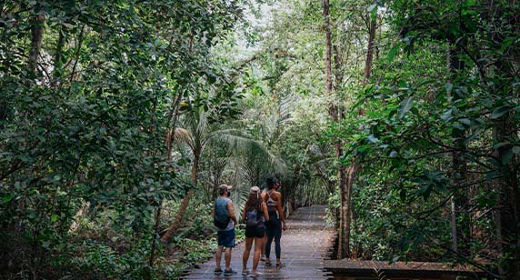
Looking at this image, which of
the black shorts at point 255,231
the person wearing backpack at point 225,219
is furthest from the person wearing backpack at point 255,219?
the person wearing backpack at point 225,219

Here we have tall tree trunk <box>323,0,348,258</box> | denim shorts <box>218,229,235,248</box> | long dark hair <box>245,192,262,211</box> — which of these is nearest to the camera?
denim shorts <box>218,229,235,248</box>

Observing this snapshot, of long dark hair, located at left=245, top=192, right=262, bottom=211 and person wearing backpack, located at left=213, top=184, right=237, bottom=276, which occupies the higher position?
long dark hair, located at left=245, top=192, right=262, bottom=211

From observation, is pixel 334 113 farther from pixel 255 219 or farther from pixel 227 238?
pixel 227 238

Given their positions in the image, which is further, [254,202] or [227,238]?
[254,202]

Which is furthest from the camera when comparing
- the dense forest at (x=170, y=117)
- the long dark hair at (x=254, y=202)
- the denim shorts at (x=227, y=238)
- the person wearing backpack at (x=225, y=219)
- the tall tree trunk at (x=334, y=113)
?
the tall tree trunk at (x=334, y=113)

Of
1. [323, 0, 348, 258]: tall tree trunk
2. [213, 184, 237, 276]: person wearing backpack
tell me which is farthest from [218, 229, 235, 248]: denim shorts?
[323, 0, 348, 258]: tall tree trunk

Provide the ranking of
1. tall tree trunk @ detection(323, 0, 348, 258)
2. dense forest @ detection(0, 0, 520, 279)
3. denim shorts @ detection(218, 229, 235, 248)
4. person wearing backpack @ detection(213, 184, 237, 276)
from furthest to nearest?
tall tree trunk @ detection(323, 0, 348, 258) < denim shorts @ detection(218, 229, 235, 248) < person wearing backpack @ detection(213, 184, 237, 276) < dense forest @ detection(0, 0, 520, 279)

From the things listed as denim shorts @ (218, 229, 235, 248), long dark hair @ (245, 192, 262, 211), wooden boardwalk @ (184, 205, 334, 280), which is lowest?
wooden boardwalk @ (184, 205, 334, 280)

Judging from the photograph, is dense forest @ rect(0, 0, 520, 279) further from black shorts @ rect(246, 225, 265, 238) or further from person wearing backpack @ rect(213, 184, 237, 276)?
black shorts @ rect(246, 225, 265, 238)

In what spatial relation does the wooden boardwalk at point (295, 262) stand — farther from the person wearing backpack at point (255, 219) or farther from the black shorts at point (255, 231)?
the black shorts at point (255, 231)

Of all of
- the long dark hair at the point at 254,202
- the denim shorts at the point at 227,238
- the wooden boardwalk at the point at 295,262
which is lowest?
the wooden boardwalk at the point at 295,262

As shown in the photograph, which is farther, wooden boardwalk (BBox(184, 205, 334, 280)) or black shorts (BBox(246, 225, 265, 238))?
wooden boardwalk (BBox(184, 205, 334, 280))

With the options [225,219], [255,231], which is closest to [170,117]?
[225,219]

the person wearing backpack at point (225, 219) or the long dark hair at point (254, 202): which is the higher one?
the long dark hair at point (254, 202)
